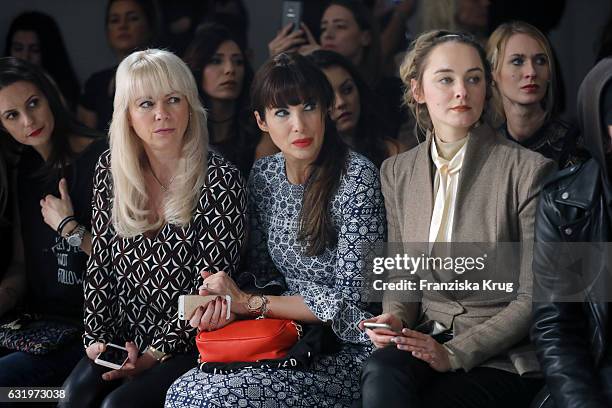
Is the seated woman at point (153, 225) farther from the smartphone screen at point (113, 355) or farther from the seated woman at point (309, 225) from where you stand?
the seated woman at point (309, 225)

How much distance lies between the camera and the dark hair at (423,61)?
3402mm

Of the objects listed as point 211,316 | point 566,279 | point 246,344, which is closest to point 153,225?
point 211,316

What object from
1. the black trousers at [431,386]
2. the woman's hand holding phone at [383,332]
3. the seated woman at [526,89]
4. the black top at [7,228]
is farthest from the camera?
the black top at [7,228]

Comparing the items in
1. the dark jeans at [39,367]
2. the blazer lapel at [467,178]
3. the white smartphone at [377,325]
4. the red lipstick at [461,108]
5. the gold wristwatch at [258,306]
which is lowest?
the dark jeans at [39,367]

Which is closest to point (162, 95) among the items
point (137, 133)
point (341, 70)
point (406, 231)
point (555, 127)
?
point (137, 133)

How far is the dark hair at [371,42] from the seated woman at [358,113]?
0.14 ft

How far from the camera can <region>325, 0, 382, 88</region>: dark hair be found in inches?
152

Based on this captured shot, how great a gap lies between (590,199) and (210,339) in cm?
146

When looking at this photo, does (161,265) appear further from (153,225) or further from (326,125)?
(326,125)

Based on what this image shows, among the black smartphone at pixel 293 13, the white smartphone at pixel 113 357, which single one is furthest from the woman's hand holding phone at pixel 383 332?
the black smartphone at pixel 293 13

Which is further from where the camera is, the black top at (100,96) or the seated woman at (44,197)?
the black top at (100,96)

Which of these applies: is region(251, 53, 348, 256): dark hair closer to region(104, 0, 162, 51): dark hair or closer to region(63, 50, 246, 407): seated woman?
region(63, 50, 246, 407): seated woman

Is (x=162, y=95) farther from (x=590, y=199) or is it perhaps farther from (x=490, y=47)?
(x=590, y=199)

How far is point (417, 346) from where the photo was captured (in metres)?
3.04
